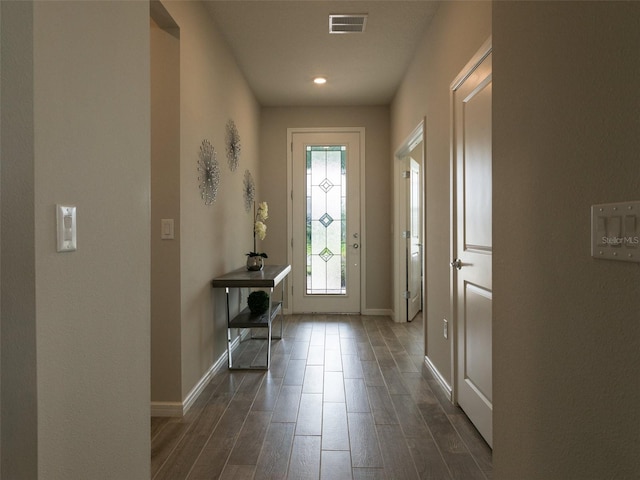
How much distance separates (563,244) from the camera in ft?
3.27

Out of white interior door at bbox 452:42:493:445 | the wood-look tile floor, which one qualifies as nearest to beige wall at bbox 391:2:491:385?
white interior door at bbox 452:42:493:445

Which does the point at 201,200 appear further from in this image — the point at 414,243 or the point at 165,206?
the point at 414,243

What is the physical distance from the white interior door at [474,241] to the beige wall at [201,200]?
171 centimetres

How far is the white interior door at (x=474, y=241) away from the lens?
6.81 ft

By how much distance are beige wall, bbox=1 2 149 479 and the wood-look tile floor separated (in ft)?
2.56

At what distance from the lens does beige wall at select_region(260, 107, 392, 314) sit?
5445 mm

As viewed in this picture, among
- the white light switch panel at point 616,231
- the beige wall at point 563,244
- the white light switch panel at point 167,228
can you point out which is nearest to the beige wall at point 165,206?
the white light switch panel at point 167,228

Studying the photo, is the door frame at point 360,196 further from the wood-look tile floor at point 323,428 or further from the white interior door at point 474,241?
the white interior door at point 474,241

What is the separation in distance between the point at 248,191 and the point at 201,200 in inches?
63.9

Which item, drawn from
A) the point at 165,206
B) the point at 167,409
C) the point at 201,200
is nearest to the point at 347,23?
the point at 201,200

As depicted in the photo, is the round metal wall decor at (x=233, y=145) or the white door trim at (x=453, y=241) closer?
the white door trim at (x=453, y=241)

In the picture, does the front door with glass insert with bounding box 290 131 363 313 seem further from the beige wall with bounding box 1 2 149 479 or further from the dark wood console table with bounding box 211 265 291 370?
the beige wall with bounding box 1 2 149 479

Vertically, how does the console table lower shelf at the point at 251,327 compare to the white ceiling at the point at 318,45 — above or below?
below

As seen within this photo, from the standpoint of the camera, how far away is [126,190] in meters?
1.21
